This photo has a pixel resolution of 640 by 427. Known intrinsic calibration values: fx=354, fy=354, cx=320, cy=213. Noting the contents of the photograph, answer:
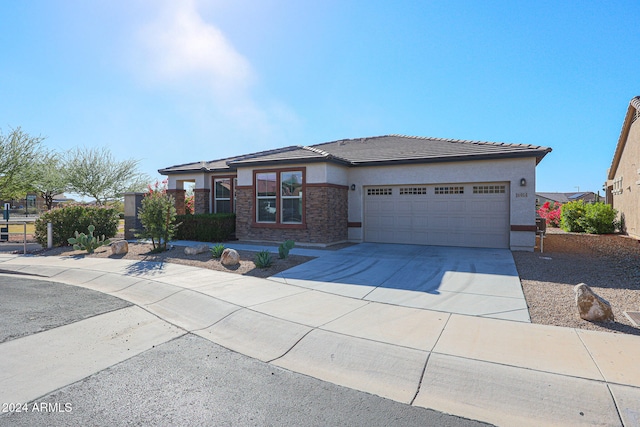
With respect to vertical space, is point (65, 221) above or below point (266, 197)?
below

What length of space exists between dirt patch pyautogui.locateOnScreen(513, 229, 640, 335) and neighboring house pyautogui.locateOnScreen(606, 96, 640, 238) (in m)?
4.62

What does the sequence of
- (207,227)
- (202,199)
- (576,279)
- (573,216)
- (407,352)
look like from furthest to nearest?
(573,216)
(202,199)
(207,227)
(576,279)
(407,352)

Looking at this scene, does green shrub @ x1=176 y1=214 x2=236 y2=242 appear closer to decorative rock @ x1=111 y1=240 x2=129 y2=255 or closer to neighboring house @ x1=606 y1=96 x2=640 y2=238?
decorative rock @ x1=111 y1=240 x2=129 y2=255

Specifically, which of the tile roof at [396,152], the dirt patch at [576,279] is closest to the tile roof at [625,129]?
the dirt patch at [576,279]

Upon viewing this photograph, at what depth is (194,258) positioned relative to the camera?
11.1 meters

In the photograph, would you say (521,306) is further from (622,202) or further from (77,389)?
(622,202)

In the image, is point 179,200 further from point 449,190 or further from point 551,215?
point 551,215

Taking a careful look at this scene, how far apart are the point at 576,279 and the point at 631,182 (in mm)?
13998

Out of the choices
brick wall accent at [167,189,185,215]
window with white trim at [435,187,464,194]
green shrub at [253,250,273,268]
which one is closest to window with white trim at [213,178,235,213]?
brick wall accent at [167,189,185,215]

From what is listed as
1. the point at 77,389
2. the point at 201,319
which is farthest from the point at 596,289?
the point at 77,389

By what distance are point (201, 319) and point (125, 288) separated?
9.88 feet

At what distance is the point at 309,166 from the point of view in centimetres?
1349

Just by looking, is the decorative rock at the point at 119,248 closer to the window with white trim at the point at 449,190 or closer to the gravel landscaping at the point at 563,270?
the gravel landscaping at the point at 563,270

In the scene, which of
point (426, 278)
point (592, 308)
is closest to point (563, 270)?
point (426, 278)
